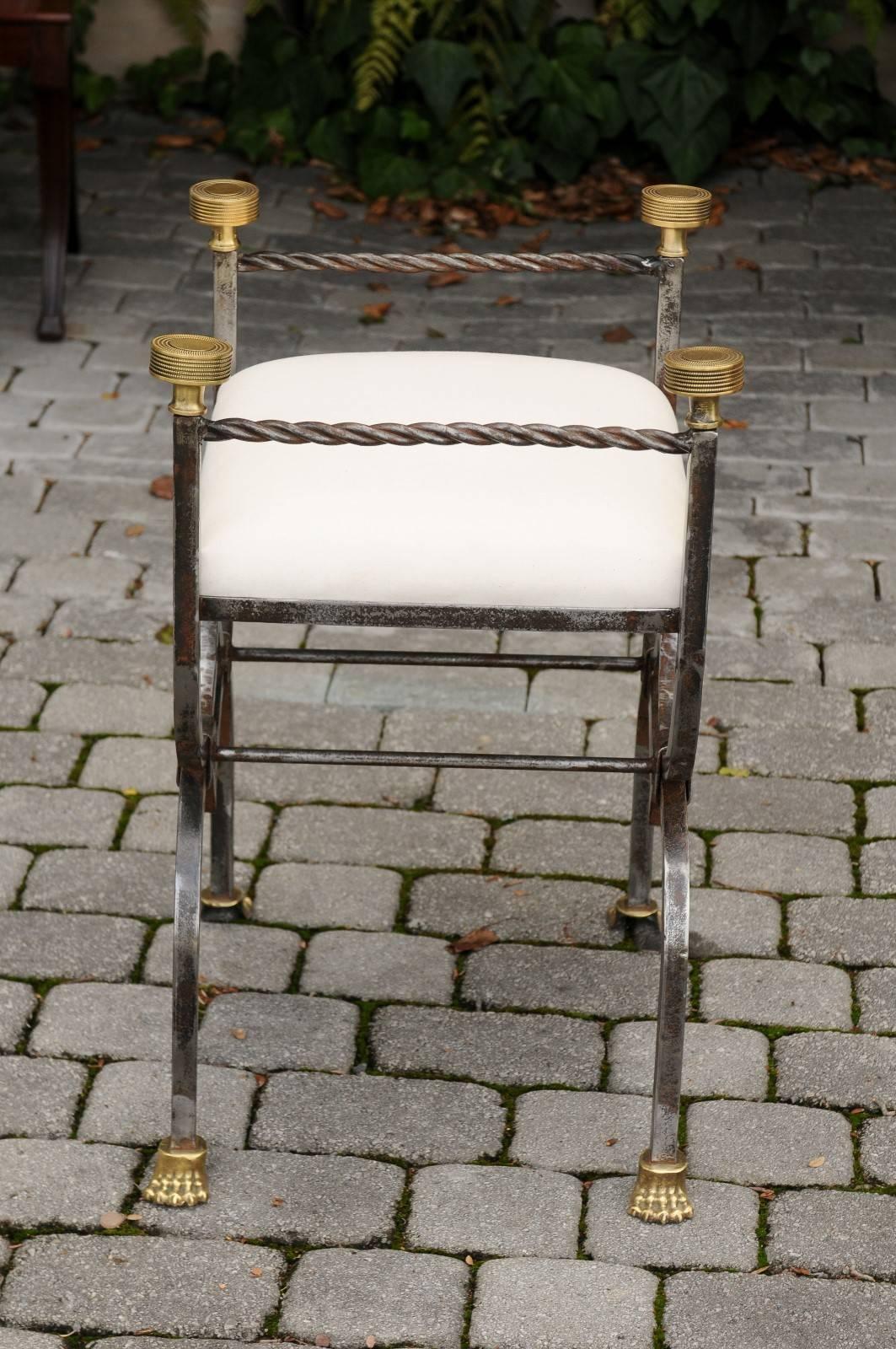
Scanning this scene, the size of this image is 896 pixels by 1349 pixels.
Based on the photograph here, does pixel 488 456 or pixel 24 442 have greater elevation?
pixel 488 456

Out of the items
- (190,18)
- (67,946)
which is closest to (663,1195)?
(67,946)

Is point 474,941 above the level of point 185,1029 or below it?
below

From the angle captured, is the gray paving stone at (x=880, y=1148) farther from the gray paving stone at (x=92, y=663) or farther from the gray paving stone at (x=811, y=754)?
the gray paving stone at (x=92, y=663)

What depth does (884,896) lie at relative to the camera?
276 cm

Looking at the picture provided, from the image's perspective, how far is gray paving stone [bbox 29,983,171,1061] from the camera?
7.92 feet

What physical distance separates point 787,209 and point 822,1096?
4.00 m

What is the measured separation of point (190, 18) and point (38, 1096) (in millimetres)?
4951

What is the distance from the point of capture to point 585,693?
10.8 feet

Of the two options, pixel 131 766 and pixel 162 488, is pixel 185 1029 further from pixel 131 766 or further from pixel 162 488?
pixel 162 488

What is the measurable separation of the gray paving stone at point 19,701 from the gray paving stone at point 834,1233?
1.63 metres

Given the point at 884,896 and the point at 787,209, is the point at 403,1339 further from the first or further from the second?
the point at 787,209

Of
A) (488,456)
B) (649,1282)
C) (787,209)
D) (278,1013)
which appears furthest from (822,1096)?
(787,209)

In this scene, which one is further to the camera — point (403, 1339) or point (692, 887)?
point (692, 887)

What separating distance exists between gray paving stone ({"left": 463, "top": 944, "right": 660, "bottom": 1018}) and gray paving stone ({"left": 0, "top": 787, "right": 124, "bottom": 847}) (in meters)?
0.68
